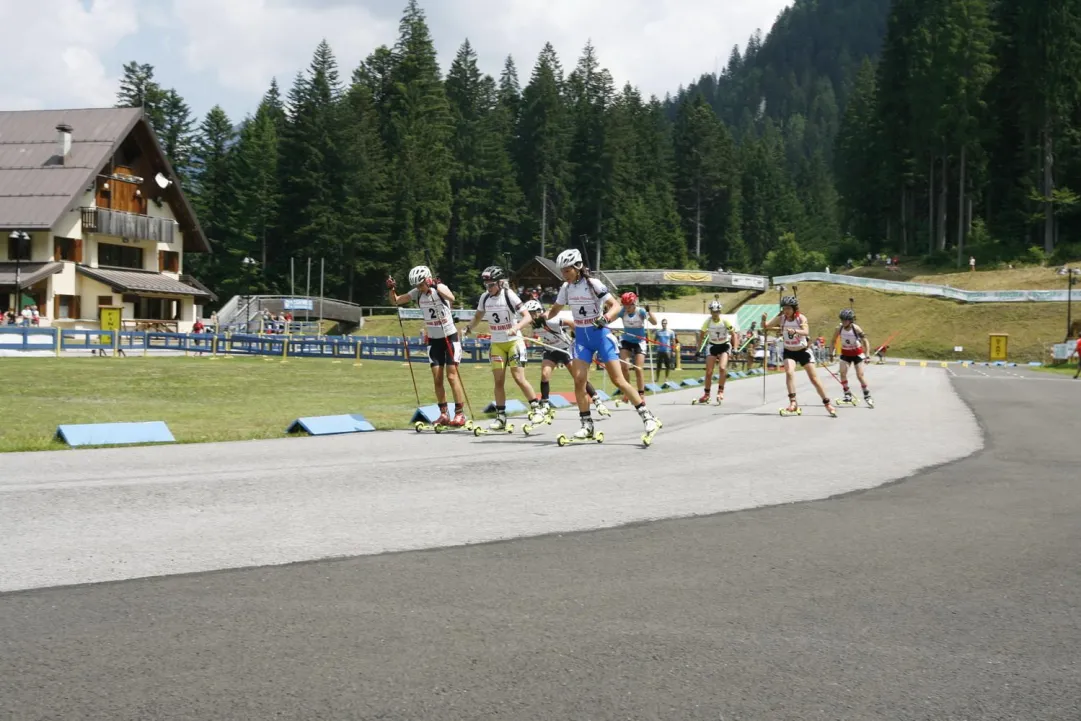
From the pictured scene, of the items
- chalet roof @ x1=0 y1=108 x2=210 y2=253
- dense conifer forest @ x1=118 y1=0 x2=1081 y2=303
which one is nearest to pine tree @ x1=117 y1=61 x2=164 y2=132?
dense conifer forest @ x1=118 y1=0 x2=1081 y2=303

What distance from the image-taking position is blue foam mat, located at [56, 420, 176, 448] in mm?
11375

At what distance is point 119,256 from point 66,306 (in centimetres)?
602

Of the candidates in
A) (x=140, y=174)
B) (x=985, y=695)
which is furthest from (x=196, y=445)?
(x=140, y=174)

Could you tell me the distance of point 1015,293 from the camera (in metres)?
75.9

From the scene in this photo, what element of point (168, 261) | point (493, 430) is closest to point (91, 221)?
point (168, 261)

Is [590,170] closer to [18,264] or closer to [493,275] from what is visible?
[18,264]

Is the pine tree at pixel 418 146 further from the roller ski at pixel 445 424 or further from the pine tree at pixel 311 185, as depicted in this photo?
the roller ski at pixel 445 424

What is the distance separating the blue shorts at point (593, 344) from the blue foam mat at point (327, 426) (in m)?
3.22

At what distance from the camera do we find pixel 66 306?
185 feet

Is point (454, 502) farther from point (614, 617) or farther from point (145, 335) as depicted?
point (145, 335)

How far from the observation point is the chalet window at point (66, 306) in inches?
2184

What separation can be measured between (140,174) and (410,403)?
4985 cm

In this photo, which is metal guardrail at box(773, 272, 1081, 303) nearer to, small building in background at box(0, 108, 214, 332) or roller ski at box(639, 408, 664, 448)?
small building in background at box(0, 108, 214, 332)

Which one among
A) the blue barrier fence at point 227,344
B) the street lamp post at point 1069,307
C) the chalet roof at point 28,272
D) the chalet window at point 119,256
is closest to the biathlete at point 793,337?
the blue barrier fence at point 227,344
